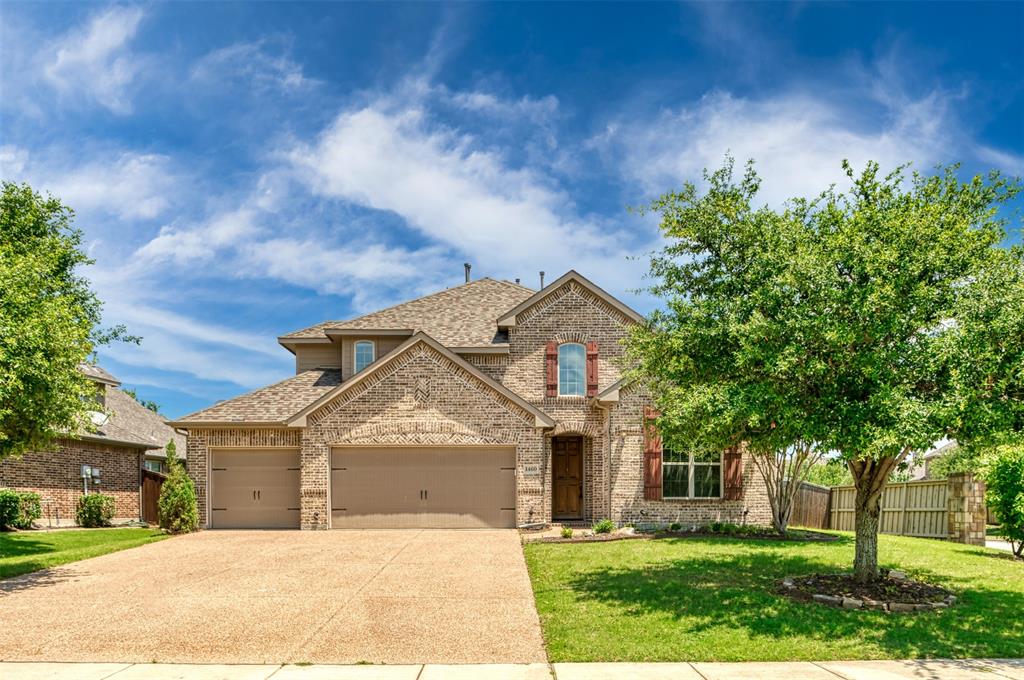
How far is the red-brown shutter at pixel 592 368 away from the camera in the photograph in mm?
21500

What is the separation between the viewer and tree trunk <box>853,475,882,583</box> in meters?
10.6

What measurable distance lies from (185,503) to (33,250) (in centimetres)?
762

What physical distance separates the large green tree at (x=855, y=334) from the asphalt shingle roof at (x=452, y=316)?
1156 centimetres

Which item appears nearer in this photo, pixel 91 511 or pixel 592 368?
pixel 592 368

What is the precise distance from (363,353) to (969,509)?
16.6 m

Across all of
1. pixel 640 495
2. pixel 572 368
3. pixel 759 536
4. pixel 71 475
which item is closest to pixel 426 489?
pixel 572 368

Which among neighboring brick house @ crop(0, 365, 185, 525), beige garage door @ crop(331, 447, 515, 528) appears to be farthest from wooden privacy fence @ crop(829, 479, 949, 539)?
neighboring brick house @ crop(0, 365, 185, 525)

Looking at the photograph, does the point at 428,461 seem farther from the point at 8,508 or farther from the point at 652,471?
the point at 8,508

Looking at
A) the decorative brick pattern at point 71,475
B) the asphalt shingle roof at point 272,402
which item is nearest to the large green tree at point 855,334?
the asphalt shingle roof at point 272,402

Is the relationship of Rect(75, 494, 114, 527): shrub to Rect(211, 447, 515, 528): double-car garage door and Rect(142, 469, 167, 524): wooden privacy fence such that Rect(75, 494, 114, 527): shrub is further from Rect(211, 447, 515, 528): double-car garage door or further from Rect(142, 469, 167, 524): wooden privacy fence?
Rect(211, 447, 515, 528): double-car garage door

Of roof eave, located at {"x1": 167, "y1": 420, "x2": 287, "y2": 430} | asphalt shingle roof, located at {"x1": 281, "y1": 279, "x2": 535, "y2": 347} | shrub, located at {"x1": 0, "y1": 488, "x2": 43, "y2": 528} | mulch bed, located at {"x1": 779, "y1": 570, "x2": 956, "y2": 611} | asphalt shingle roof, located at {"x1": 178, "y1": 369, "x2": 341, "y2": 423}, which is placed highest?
asphalt shingle roof, located at {"x1": 281, "y1": 279, "x2": 535, "y2": 347}

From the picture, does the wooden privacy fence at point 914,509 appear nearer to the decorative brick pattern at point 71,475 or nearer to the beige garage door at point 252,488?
the beige garage door at point 252,488

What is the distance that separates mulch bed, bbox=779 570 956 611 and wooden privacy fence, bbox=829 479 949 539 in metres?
8.14

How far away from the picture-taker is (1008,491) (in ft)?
48.3
